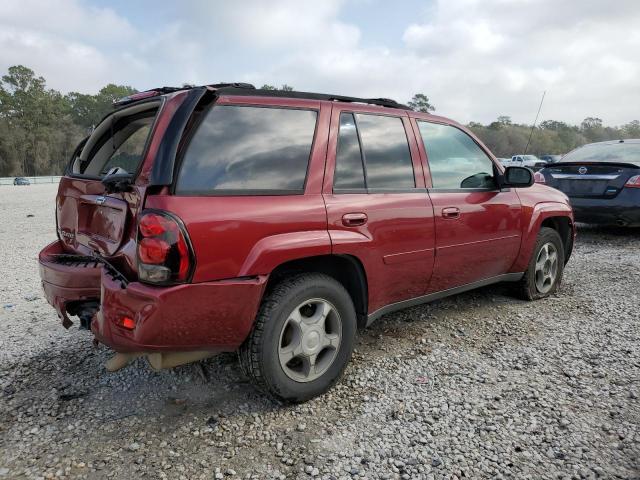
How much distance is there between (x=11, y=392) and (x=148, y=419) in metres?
0.99

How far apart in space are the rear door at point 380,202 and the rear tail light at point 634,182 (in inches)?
204

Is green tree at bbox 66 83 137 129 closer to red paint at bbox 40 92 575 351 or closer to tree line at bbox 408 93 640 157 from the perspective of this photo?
tree line at bbox 408 93 640 157

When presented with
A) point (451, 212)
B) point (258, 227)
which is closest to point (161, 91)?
point (258, 227)

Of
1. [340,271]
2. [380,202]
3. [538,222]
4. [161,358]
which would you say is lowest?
[161,358]

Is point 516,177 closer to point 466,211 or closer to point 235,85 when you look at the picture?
point 466,211

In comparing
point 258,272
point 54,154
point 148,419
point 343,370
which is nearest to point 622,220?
point 343,370

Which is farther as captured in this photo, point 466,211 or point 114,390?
point 466,211

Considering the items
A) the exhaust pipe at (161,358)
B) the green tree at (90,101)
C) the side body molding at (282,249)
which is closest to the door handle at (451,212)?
the side body molding at (282,249)

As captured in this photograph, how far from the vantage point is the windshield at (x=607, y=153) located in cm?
731

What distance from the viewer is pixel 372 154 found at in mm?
3029

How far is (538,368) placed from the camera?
10.2 feet

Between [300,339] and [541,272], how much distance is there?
2.97m

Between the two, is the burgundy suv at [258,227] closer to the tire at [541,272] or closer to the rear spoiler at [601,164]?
the tire at [541,272]

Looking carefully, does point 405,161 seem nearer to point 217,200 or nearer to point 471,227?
point 471,227
